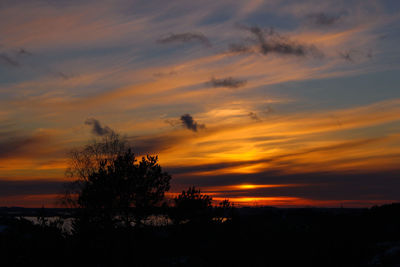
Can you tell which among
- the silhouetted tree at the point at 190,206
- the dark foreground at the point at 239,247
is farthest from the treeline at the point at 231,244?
the silhouetted tree at the point at 190,206

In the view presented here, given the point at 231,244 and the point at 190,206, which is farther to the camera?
the point at 190,206

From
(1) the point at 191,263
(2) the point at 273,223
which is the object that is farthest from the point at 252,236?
(1) the point at 191,263

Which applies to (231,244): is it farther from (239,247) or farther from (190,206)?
(190,206)

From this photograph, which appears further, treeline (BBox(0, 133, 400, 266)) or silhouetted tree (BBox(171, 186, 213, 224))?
silhouetted tree (BBox(171, 186, 213, 224))

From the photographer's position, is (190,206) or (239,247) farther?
(190,206)

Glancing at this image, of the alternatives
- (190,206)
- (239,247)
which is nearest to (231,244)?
(239,247)

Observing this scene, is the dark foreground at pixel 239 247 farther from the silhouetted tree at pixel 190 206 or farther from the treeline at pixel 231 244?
the silhouetted tree at pixel 190 206

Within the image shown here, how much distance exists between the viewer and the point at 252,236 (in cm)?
2100

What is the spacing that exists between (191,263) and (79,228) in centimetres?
729

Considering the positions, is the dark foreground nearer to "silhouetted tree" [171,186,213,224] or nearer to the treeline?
the treeline

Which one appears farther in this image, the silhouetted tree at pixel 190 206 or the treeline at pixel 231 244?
the silhouetted tree at pixel 190 206

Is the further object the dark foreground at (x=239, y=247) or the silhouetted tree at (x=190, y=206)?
the silhouetted tree at (x=190, y=206)

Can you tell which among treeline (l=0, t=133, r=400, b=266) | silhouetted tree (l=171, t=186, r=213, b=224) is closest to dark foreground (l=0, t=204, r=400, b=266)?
treeline (l=0, t=133, r=400, b=266)

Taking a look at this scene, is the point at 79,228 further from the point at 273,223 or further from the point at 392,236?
the point at 392,236
